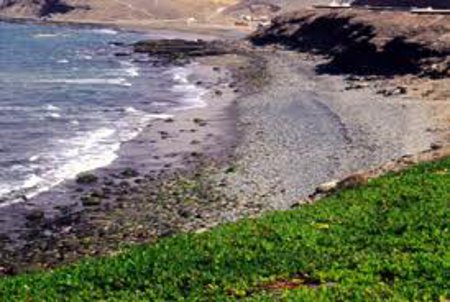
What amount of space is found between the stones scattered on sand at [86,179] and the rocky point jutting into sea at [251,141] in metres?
0.10

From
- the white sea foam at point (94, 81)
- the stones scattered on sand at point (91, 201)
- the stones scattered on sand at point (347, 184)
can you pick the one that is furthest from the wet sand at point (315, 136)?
the white sea foam at point (94, 81)

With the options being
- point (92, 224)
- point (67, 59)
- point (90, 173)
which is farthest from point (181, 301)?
point (67, 59)

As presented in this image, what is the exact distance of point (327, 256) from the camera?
1894cm

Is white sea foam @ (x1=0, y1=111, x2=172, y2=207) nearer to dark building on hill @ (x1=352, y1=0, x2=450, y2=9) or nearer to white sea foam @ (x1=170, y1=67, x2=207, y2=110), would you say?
white sea foam @ (x1=170, y1=67, x2=207, y2=110)

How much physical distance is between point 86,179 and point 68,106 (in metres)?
27.4

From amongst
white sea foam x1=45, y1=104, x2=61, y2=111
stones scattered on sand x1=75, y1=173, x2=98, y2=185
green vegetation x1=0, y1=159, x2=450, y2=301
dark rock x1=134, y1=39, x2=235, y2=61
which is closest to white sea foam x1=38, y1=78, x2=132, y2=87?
white sea foam x1=45, y1=104, x2=61, y2=111

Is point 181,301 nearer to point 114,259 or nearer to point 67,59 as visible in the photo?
point 114,259

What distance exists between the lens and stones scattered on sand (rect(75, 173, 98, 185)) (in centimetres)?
3931

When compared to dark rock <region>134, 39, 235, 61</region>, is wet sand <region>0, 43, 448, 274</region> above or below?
above

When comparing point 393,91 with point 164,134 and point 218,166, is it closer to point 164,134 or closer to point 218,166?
point 164,134

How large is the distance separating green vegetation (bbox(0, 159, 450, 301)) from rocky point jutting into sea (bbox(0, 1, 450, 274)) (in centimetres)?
782

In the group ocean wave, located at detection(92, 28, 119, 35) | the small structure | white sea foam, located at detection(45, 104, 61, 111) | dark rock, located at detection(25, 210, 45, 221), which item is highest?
the small structure

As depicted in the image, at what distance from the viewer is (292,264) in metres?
18.6

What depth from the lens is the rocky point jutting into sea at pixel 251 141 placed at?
31969mm
